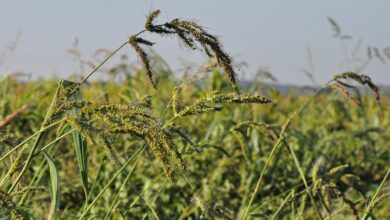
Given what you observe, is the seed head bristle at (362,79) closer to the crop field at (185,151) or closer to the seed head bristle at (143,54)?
the crop field at (185,151)

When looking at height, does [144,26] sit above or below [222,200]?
above

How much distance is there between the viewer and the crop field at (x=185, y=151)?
65.2 inches

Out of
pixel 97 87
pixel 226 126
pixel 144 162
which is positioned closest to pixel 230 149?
pixel 226 126

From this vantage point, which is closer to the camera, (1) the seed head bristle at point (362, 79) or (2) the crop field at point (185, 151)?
(2) the crop field at point (185, 151)

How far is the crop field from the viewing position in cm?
166

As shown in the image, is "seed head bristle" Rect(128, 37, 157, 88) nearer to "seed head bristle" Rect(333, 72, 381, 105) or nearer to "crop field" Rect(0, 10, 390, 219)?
"crop field" Rect(0, 10, 390, 219)

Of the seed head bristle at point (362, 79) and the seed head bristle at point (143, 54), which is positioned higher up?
the seed head bristle at point (143, 54)

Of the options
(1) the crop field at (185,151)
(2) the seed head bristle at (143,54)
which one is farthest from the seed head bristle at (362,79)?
(2) the seed head bristle at (143,54)

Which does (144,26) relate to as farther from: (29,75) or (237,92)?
(29,75)

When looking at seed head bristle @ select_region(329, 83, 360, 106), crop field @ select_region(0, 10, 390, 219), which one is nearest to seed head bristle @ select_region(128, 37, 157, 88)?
crop field @ select_region(0, 10, 390, 219)

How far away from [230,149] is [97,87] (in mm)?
2277

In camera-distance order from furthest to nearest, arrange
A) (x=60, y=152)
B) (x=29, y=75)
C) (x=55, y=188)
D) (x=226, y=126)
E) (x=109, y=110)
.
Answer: (x=29, y=75), (x=226, y=126), (x=60, y=152), (x=55, y=188), (x=109, y=110)

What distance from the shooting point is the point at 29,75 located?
651cm

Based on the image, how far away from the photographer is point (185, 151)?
9.51ft
